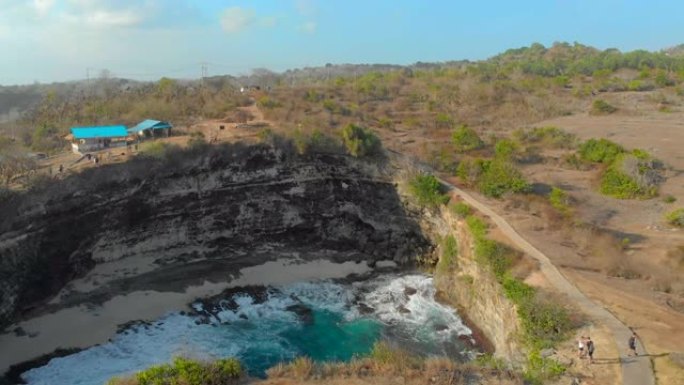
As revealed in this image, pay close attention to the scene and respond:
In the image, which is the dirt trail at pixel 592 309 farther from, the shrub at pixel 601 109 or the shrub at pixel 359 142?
the shrub at pixel 601 109

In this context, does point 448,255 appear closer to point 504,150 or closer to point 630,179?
point 504,150

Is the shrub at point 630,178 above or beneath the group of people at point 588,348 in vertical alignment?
above

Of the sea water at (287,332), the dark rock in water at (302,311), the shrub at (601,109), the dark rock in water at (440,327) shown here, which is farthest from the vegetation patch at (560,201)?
the shrub at (601,109)

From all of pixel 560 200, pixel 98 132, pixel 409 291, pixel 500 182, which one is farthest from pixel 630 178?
pixel 98 132

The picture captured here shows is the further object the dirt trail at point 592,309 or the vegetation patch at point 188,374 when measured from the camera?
the dirt trail at point 592,309

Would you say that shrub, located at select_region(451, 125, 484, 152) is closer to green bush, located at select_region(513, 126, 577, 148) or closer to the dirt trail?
green bush, located at select_region(513, 126, 577, 148)

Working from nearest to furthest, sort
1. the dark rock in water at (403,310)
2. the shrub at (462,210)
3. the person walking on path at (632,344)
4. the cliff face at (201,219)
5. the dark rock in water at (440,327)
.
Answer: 1. the person walking on path at (632,344)
2. the dark rock in water at (440,327)
3. the cliff face at (201,219)
4. the dark rock in water at (403,310)
5. the shrub at (462,210)
